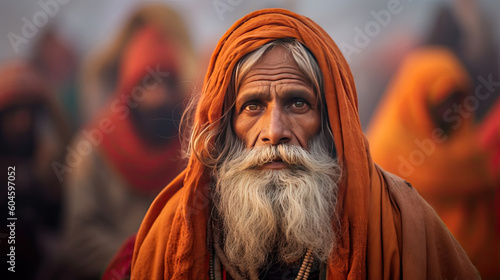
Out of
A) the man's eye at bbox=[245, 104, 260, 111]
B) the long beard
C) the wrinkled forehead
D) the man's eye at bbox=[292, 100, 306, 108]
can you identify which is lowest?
the long beard

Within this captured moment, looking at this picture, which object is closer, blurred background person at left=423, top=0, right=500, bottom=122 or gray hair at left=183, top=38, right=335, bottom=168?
gray hair at left=183, top=38, right=335, bottom=168

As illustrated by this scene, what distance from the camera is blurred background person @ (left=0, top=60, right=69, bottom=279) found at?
88.4 inches

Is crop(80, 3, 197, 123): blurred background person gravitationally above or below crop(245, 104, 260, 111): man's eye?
above

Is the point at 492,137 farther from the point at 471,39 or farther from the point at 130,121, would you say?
the point at 130,121

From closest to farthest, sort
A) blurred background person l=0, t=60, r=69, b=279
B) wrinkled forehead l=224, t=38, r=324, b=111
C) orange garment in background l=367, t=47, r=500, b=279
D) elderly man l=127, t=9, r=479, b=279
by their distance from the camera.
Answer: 1. elderly man l=127, t=9, r=479, b=279
2. wrinkled forehead l=224, t=38, r=324, b=111
3. orange garment in background l=367, t=47, r=500, b=279
4. blurred background person l=0, t=60, r=69, b=279

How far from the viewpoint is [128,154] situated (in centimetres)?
233

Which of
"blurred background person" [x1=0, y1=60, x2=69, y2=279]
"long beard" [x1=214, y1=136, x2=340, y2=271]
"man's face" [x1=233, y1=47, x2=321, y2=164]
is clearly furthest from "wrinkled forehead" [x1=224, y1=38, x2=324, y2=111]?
"blurred background person" [x1=0, y1=60, x2=69, y2=279]

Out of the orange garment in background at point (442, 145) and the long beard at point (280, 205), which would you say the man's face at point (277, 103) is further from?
the orange garment in background at point (442, 145)

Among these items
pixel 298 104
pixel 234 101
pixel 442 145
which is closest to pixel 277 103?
pixel 298 104

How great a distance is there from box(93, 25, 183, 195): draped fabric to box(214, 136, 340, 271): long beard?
75cm

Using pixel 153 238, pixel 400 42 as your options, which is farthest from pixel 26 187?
pixel 400 42

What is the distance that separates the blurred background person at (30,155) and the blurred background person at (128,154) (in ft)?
0.37

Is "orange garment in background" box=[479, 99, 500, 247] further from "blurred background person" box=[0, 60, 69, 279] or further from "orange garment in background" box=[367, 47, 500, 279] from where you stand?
"blurred background person" box=[0, 60, 69, 279]

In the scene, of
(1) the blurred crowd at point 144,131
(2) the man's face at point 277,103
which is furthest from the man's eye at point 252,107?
(1) the blurred crowd at point 144,131
